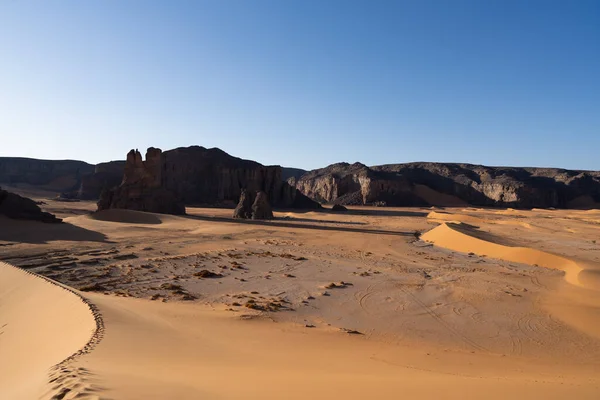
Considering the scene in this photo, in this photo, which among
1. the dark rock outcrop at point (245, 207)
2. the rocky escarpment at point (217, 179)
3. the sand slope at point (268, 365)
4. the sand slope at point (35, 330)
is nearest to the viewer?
the sand slope at point (268, 365)

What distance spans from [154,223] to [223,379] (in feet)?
78.4

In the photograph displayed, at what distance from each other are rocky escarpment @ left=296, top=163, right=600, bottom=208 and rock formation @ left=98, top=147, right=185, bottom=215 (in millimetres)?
40347

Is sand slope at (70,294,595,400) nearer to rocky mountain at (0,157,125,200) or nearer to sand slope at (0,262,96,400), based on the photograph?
sand slope at (0,262,96,400)

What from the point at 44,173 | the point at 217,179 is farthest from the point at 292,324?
the point at 44,173

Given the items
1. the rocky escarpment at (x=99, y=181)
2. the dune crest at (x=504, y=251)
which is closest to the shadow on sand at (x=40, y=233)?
the dune crest at (x=504, y=251)

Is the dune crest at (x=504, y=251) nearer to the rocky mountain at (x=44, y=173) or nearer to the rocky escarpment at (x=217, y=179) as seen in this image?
the rocky escarpment at (x=217, y=179)

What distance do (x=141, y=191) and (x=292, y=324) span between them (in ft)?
92.3

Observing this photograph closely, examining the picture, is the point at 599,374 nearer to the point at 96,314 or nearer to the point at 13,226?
the point at 96,314

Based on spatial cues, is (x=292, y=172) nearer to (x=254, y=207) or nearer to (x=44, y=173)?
(x=44, y=173)

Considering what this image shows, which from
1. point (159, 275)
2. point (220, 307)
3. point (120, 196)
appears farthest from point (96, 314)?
point (120, 196)

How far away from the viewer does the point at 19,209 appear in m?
19.7

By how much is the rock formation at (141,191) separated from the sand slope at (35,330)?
78.3ft

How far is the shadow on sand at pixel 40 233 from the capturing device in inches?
656

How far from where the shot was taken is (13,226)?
60.3 feet
